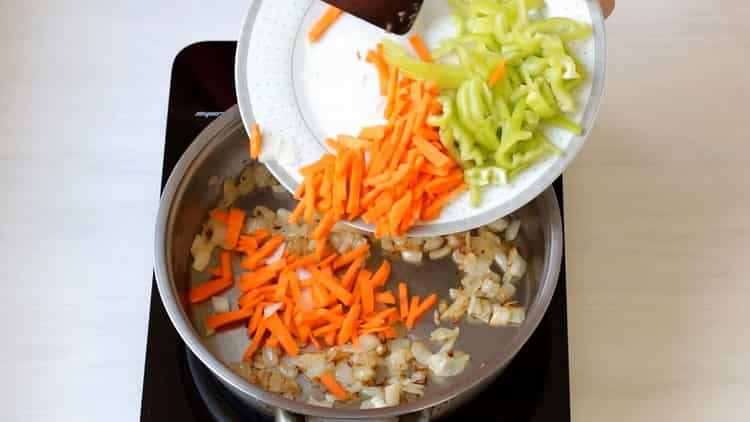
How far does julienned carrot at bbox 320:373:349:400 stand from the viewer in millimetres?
1101

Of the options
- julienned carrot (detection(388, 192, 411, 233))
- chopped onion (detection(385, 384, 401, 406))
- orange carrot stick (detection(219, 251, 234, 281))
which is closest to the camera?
julienned carrot (detection(388, 192, 411, 233))

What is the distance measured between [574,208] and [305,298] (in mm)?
412

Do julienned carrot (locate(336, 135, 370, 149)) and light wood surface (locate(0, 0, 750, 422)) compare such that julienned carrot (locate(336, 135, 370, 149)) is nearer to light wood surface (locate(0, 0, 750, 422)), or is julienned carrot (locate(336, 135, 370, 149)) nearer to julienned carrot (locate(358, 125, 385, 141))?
julienned carrot (locate(358, 125, 385, 141))

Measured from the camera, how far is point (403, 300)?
1.18 meters

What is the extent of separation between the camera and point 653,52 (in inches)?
55.1

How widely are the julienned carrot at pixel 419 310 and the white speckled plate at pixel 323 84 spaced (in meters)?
0.21

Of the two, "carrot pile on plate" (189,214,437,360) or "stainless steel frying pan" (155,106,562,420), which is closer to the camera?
"stainless steel frying pan" (155,106,562,420)

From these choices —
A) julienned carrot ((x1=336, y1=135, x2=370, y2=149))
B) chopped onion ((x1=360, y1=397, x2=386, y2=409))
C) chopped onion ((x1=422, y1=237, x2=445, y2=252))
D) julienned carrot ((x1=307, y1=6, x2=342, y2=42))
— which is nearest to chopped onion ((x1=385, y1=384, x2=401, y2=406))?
chopped onion ((x1=360, y1=397, x2=386, y2=409))

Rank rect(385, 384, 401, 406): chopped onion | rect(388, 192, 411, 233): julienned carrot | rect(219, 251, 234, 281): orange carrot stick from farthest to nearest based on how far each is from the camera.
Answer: rect(219, 251, 234, 281): orange carrot stick, rect(385, 384, 401, 406): chopped onion, rect(388, 192, 411, 233): julienned carrot

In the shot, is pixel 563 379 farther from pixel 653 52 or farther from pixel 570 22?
pixel 653 52

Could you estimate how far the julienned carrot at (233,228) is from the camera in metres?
1.21

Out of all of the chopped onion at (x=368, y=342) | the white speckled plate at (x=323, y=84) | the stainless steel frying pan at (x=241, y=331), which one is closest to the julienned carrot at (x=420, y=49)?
the white speckled plate at (x=323, y=84)

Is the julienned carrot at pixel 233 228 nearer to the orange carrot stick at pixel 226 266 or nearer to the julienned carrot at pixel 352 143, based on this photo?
the orange carrot stick at pixel 226 266

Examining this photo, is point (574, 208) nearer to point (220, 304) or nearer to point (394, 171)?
point (394, 171)
